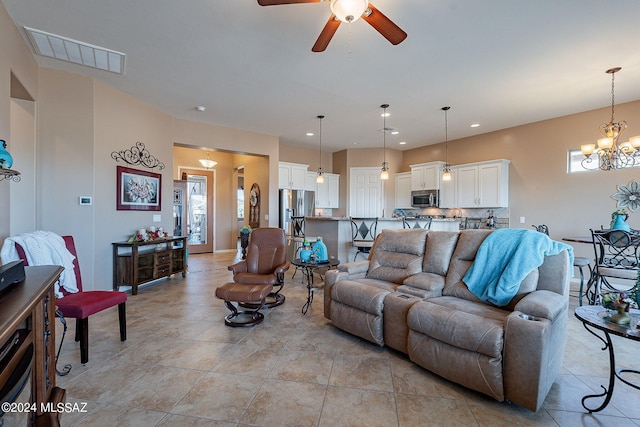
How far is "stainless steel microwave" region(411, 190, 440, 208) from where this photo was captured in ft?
23.3

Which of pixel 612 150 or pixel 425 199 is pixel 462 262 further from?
pixel 425 199

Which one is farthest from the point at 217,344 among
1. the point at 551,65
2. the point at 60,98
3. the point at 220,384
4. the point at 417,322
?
the point at 551,65

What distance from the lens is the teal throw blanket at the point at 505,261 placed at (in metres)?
2.21

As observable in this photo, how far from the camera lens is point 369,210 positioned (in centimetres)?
798

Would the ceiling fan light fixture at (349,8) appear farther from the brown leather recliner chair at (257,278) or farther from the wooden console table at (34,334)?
the brown leather recliner chair at (257,278)

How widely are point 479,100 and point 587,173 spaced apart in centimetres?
243

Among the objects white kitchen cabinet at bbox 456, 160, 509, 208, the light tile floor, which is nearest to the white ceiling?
white kitchen cabinet at bbox 456, 160, 509, 208

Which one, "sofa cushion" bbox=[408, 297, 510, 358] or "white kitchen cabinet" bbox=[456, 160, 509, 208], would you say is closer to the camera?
"sofa cushion" bbox=[408, 297, 510, 358]

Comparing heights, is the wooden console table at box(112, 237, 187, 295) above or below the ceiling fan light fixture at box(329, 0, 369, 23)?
below

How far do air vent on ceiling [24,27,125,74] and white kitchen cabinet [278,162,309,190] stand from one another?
13.0 feet

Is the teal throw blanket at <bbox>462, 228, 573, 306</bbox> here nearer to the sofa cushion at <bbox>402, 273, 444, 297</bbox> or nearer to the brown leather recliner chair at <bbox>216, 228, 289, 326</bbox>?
the sofa cushion at <bbox>402, 273, 444, 297</bbox>

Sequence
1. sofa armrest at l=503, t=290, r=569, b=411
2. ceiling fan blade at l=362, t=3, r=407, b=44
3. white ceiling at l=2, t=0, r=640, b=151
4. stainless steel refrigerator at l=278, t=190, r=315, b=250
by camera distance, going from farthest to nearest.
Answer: stainless steel refrigerator at l=278, t=190, r=315, b=250 → white ceiling at l=2, t=0, r=640, b=151 → ceiling fan blade at l=362, t=3, r=407, b=44 → sofa armrest at l=503, t=290, r=569, b=411

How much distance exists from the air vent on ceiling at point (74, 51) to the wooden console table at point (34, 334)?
9.12 feet

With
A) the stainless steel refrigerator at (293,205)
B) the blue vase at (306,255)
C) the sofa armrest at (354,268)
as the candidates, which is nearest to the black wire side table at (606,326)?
the sofa armrest at (354,268)
